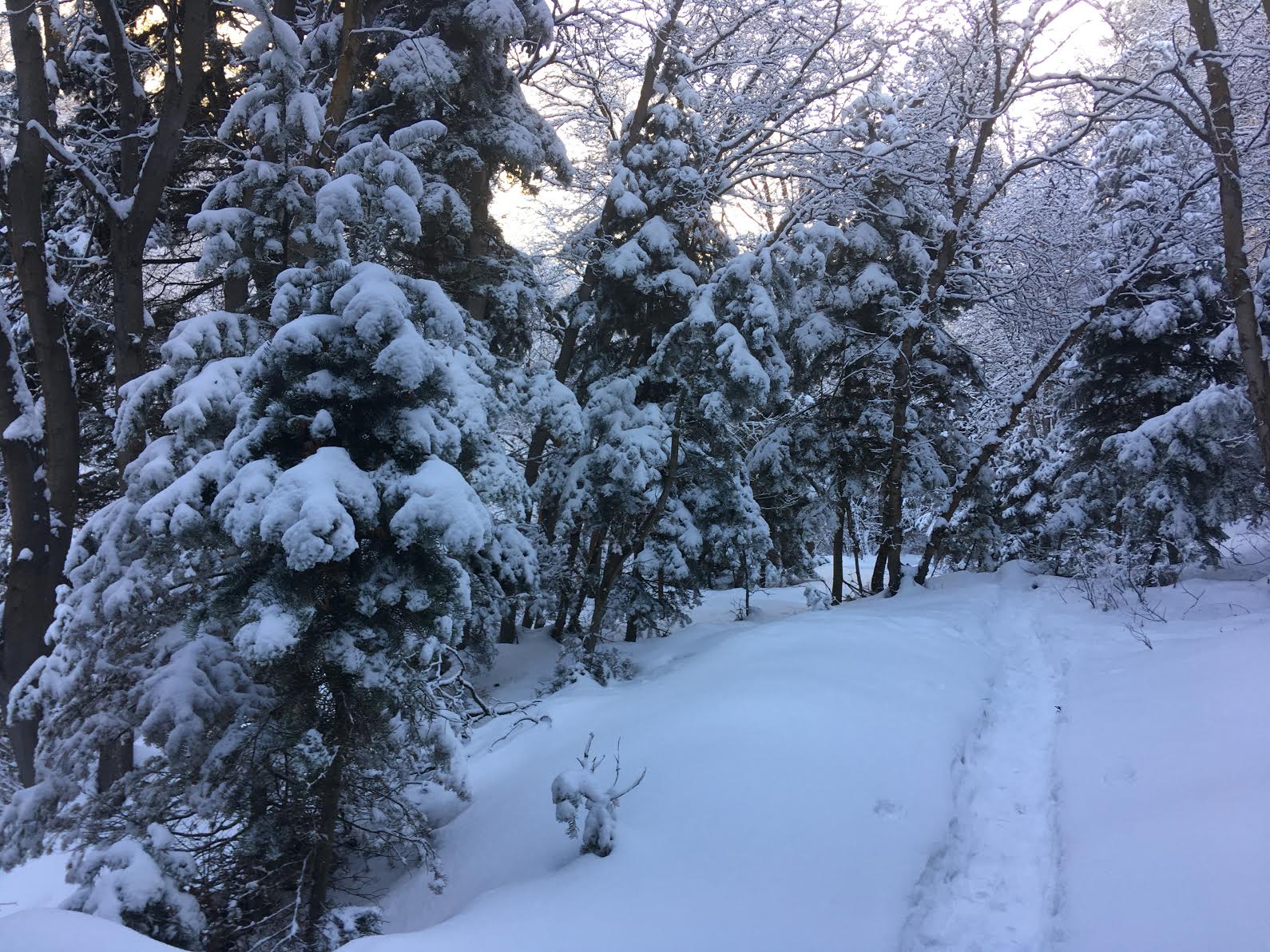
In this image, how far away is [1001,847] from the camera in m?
4.52

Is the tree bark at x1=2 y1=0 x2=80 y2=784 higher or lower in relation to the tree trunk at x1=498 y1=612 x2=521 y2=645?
higher

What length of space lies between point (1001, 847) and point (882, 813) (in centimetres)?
77

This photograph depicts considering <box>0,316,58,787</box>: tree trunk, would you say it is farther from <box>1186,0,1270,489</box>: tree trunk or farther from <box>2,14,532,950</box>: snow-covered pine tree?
<box>1186,0,1270,489</box>: tree trunk

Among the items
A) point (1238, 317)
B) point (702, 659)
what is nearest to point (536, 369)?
point (702, 659)

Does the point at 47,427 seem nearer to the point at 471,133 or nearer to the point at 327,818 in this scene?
the point at 327,818

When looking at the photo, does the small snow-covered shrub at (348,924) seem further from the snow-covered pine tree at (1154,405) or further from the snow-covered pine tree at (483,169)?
the snow-covered pine tree at (1154,405)

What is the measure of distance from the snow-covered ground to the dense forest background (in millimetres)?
1122

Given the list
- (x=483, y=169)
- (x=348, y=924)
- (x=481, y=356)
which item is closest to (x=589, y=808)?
(x=348, y=924)

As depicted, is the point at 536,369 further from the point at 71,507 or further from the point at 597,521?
the point at 71,507

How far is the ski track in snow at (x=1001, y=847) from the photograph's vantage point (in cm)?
373

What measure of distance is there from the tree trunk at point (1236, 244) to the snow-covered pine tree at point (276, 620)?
8.24 meters

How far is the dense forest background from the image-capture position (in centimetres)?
445

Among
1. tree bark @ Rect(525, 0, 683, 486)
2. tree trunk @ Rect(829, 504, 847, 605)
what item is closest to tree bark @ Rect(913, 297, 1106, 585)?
tree trunk @ Rect(829, 504, 847, 605)

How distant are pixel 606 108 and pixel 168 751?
13166 millimetres
